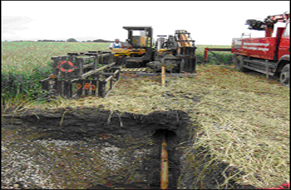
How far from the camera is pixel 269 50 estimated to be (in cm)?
945

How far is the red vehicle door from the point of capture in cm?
826

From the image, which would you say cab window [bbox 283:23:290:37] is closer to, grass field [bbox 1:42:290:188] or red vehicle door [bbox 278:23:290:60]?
red vehicle door [bbox 278:23:290:60]

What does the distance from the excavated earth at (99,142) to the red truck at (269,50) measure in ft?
19.0

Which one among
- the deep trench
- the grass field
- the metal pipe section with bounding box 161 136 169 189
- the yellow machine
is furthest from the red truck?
the metal pipe section with bounding box 161 136 169 189

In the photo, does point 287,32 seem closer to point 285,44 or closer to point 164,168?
point 285,44

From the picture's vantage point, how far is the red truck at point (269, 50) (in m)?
8.47

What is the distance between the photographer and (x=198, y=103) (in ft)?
18.5

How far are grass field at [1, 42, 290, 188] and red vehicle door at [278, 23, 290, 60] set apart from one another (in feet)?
4.32

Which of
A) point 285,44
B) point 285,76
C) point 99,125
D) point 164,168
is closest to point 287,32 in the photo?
point 285,44

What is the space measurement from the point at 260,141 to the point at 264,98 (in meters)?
3.00

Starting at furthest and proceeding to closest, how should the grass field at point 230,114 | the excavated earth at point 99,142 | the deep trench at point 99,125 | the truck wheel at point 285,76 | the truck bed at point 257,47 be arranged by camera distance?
the truck bed at point 257,47
the truck wheel at point 285,76
the deep trench at point 99,125
the excavated earth at point 99,142
the grass field at point 230,114

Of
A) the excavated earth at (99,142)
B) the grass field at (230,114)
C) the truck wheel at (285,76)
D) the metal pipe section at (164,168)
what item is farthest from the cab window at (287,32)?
the metal pipe section at (164,168)

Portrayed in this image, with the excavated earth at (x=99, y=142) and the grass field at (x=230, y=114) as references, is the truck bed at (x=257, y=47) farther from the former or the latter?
the excavated earth at (x=99, y=142)

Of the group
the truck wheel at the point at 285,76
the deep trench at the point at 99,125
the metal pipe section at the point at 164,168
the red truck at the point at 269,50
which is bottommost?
the metal pipe section at the point at 164,168
